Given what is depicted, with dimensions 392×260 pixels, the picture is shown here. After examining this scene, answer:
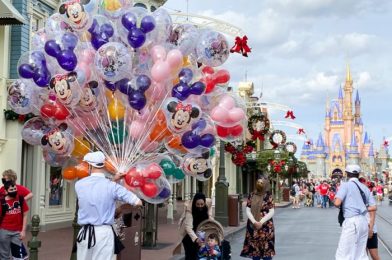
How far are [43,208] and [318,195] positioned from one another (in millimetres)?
27188

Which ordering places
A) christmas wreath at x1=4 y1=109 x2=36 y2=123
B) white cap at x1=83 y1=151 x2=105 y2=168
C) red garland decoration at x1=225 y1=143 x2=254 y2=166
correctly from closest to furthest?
white cap at x1=83 y1=151 x2=105 y2=168
christmas wreath at x1=4 y1=109 x2=36 y2=123
red garland decoration at x1=225 y1=143 x2=254 y2=166

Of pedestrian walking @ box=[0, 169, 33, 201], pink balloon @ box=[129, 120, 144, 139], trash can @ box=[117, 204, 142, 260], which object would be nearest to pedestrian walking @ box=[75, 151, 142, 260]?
pedestrian walking @ box=[0, 169, 33, 201]

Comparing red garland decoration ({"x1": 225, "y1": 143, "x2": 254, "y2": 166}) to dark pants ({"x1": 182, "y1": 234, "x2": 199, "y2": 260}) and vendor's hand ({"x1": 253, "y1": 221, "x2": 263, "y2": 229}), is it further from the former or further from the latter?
vendor's hand ({"x1": 253, "y1": 221, "x2": 263, "y2": 229})

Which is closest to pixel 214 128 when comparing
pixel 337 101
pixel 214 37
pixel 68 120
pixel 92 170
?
pixel 214 37

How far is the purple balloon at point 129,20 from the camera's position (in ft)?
33.9

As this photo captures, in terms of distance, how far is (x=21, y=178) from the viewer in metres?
19.8

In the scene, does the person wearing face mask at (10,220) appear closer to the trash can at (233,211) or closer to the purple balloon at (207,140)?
the purple balloon at (207,140)

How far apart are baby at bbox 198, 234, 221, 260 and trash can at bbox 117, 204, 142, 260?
1.07m

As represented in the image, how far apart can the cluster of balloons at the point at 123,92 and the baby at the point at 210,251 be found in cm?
105

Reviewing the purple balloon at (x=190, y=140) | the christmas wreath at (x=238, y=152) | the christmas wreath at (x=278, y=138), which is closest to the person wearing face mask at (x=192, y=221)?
the purple balloon at (x=190, y=140)

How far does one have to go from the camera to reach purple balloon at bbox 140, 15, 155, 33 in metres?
10.3

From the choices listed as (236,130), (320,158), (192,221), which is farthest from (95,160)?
(320,158)

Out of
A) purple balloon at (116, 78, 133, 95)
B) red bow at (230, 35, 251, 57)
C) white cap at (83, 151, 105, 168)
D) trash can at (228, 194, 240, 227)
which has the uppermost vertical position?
red bow at (230, 35, 251, 57)

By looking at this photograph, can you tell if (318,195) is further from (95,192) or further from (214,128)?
(95,192)
